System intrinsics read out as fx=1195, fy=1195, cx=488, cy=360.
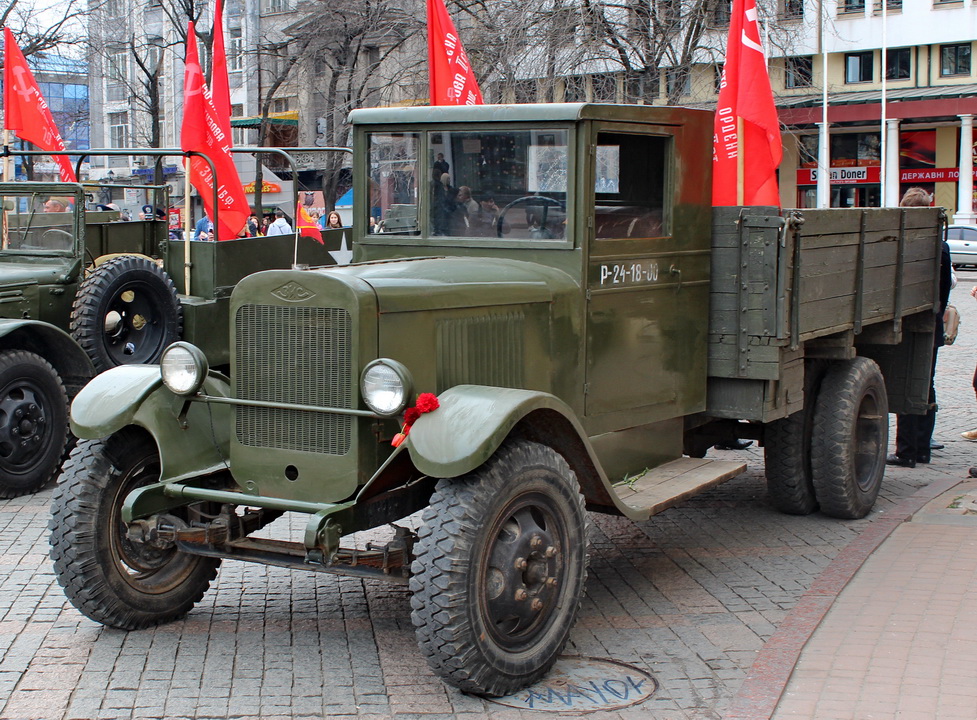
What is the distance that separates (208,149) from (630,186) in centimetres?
646

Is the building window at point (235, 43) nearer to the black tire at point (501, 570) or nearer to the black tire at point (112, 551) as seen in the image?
the black tire at point (112, 551)

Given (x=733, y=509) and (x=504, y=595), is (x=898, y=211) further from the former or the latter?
(x=504, y=595)

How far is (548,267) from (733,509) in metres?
2.97

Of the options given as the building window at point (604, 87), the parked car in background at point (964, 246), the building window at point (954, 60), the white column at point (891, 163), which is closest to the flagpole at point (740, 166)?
the building window at point (604, 87)

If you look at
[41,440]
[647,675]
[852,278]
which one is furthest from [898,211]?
[41,440]

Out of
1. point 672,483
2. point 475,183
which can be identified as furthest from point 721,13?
point 672,483

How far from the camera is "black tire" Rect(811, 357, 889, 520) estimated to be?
23.7 feet

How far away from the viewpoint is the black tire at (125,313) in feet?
29.5

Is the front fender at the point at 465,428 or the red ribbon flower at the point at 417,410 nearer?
the front fender at the point at 465,428

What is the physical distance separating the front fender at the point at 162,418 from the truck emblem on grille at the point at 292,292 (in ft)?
2.24

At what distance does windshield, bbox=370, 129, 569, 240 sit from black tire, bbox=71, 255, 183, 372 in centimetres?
378

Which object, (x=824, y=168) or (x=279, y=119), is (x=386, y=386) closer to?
(x=824, y=168)

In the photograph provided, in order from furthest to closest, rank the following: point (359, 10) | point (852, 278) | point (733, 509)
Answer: point (359, 10), point (733, 509), point (852, 278)

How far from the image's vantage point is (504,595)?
4527 mm
